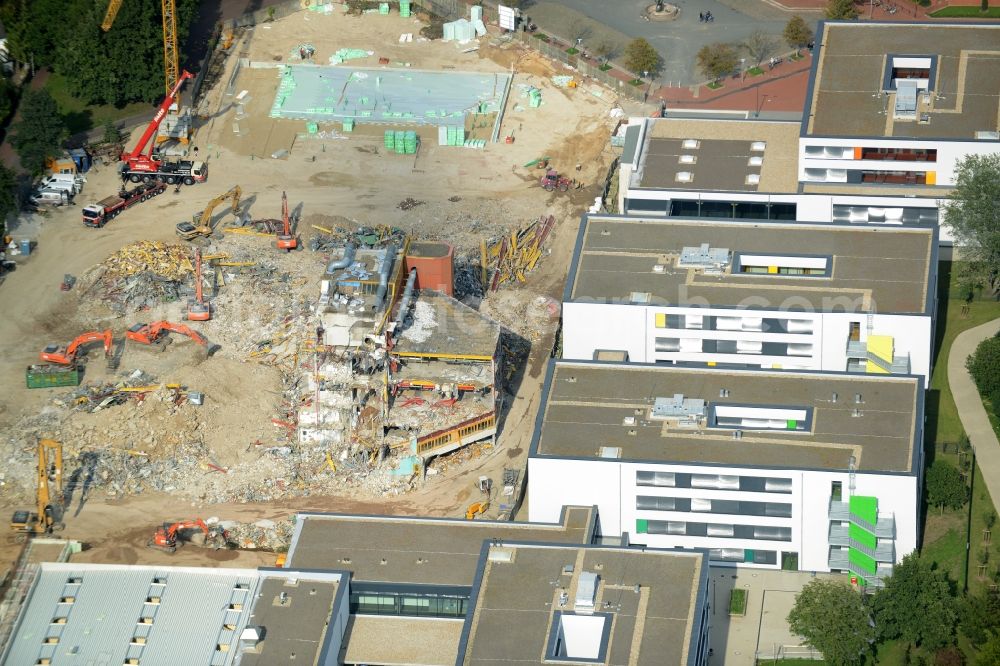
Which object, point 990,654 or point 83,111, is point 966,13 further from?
point 990,654

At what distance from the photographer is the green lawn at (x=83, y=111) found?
181875mm

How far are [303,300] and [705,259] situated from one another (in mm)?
31664

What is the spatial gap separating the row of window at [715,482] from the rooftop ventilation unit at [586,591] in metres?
11.5

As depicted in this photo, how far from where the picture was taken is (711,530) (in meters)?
128

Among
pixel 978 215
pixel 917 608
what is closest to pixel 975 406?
pixel 978 215

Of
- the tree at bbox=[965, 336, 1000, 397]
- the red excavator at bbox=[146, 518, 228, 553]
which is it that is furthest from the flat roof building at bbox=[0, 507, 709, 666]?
the tree at bbox=[965, 336, 1000, 397]

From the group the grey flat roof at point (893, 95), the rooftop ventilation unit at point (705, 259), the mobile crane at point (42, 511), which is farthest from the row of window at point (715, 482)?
the grey flat roof at point (893, 95)

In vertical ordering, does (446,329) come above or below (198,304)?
above

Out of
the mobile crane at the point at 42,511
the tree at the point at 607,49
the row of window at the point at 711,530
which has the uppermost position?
the mobile crane at the point at 42,511

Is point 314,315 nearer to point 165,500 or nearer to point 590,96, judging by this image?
point 165,500

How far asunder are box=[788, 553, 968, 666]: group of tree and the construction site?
2389 centimetres

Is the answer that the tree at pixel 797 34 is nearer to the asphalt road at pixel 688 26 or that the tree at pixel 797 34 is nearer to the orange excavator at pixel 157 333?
the asphalt road at pixel 688 26

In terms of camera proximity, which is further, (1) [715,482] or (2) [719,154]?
(2) [719,154]

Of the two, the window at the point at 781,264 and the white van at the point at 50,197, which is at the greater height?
the window at the point at 781,264
